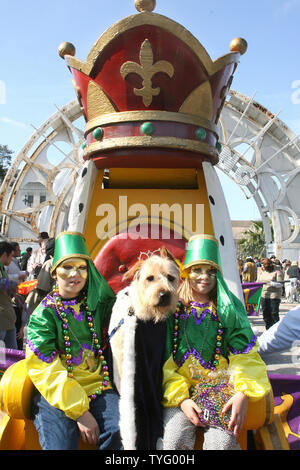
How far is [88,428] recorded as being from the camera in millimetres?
1819

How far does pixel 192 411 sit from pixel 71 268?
90 cm

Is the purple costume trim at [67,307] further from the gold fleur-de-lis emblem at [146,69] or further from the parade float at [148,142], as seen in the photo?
the gold fleur-de-lis emblem at [146,69]

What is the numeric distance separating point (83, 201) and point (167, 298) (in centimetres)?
166

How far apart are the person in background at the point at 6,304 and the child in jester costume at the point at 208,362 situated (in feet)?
6.40

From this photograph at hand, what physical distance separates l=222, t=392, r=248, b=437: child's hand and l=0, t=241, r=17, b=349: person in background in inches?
92.9

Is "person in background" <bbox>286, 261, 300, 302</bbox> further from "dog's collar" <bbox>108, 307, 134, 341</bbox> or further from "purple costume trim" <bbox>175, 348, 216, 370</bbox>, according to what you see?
"dog's collar" <bbox>108, 307, 134, 341</bbox>

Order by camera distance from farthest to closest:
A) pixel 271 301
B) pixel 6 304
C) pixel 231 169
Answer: pixel 231 169 → pixel 271 301 → pixel 6 304

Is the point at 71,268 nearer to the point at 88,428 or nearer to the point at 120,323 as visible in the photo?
the point at 120,323

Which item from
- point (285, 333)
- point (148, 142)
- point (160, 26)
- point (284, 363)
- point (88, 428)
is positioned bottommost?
point (284, 363)

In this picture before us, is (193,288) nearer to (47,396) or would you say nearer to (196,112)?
(47,396)

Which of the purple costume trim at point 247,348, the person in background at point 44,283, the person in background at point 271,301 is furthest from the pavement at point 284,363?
the purple costume trim at point 247,348

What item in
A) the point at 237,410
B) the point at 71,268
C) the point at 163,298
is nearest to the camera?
the point at 237,410

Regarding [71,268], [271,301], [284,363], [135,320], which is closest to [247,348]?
[135,320]
